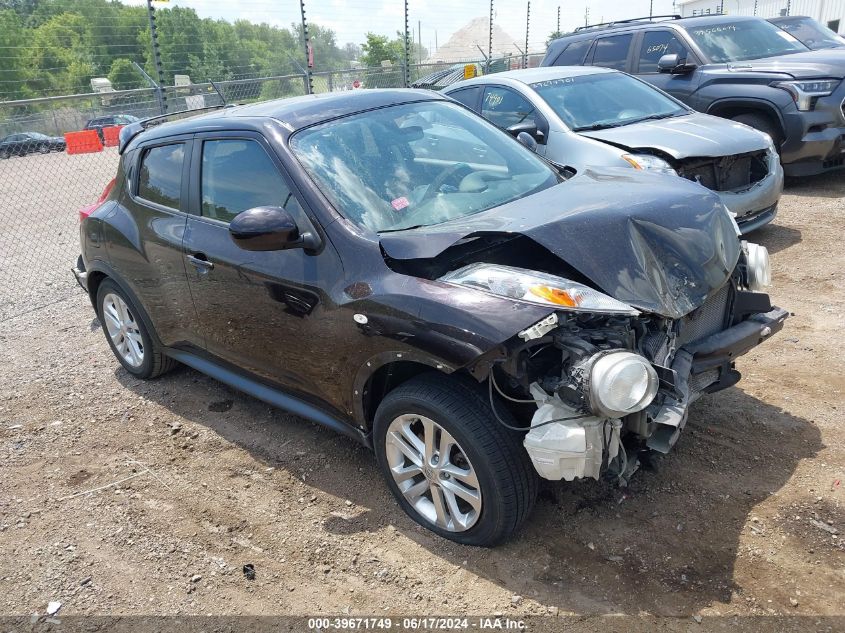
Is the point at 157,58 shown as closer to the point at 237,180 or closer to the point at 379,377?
the point at 237,180

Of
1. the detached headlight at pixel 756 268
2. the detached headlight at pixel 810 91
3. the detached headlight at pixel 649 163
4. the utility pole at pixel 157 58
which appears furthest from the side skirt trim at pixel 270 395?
the detached headlight at pixel 810 91

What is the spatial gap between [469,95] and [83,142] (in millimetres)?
6697

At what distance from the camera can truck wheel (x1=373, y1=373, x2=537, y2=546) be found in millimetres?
2795

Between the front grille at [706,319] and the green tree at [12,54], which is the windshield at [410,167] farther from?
the green tree at [12,54]

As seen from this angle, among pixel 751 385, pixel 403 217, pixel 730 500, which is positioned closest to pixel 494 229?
pixel 403 217

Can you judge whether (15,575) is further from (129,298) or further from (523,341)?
(523,341)

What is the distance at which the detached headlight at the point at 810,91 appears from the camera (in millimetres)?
7973

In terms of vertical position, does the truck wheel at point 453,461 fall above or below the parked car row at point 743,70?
below

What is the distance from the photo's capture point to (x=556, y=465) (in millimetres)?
2639

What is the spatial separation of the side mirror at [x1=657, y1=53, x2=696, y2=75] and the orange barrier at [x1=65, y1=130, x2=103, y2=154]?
856cm

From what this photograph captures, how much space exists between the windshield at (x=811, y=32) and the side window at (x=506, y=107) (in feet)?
20.6

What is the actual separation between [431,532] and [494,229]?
1.39 meters

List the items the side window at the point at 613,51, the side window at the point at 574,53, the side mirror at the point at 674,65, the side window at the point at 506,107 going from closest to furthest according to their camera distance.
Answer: the side window at the point at 506,107 → the side mirror at the point at 674,65 → the side window at the point at 613,51 → the side window at the point at 574,53

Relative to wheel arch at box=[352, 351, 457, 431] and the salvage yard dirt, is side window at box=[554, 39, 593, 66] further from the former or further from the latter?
wheel arch at box=[352, 351, 457, 431]
